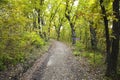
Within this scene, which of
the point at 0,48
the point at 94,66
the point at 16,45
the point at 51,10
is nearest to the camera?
the point at 0,48

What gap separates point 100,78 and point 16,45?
17.3ft

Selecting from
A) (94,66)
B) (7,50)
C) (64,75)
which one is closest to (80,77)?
(64,75)

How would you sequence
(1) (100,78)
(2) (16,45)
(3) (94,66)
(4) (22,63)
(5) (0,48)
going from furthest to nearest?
(3) (94,66), (4) (22,63), (2) (16,45), (1) (100,78), (5) (0,48)

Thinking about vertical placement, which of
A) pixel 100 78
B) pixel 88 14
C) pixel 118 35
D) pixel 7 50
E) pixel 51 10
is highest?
pixel 51 10

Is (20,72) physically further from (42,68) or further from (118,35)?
(118,35)

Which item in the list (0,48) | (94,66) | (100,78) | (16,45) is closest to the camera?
(0,48)

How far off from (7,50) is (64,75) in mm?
3562

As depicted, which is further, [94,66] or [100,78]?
[94,66]

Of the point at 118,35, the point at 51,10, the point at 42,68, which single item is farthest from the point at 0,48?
the point at 51,10

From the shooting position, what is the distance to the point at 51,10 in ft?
117

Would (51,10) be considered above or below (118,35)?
above

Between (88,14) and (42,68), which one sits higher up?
(88,14)

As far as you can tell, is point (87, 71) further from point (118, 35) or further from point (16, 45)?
point (16, 45)

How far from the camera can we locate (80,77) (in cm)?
1011
